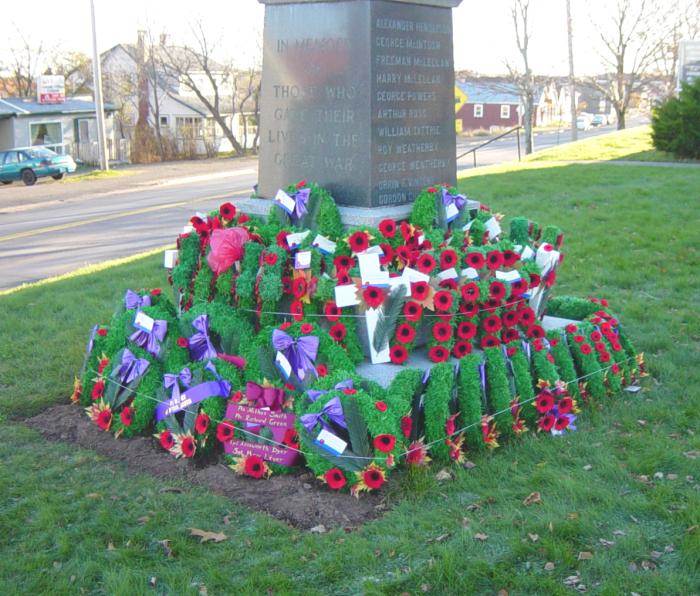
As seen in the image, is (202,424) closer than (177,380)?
Yes

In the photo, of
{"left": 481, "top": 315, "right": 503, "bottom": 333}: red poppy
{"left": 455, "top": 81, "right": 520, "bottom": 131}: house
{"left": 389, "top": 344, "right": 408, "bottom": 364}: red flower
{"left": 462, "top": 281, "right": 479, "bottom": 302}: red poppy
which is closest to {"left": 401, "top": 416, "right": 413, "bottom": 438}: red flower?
{"left": 389, "top": 344, "right": 408, "bottom": 364}: red flower

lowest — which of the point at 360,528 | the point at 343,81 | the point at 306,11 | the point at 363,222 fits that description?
the point at 360,528

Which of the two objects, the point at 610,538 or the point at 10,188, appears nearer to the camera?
the point at 610,538

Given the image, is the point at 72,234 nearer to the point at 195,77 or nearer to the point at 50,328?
the point at 50,328

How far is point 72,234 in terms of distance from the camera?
1706 centimetres

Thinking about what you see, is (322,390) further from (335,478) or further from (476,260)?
(476,260)

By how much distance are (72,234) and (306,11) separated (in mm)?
12283

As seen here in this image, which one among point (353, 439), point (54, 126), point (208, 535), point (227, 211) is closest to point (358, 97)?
point (227, 211)

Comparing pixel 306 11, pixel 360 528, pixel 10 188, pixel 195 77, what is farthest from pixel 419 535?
pixel 195 77

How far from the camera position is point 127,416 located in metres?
5.38

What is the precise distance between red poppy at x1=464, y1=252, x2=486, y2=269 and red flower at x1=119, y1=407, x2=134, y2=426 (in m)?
2.38

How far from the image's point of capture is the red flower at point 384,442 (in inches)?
176

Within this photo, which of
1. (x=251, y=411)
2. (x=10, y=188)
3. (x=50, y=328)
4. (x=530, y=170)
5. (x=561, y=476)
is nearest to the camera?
(x=561, y=476)

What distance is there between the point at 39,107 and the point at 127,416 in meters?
39.8
